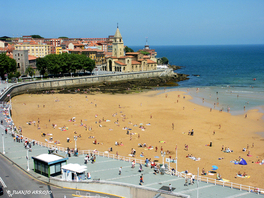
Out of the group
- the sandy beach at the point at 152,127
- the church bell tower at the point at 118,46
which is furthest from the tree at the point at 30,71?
the church bell tower at the point at 118,46

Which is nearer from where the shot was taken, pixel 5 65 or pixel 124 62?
pixel 5 65

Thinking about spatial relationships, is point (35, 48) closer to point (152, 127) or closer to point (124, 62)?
point (124, 62)

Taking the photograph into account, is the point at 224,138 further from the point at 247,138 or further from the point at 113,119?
the point at 113,119

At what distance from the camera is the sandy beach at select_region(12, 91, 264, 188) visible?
90.2ft

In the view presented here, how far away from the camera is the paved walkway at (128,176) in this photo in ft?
55.8

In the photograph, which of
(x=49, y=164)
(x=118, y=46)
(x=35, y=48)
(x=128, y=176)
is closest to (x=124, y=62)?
(x=118, y=46)

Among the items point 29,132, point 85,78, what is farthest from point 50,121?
point 85,78

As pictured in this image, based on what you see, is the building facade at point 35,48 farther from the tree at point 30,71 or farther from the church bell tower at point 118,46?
the church bell tower at point 118,46

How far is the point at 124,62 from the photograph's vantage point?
91.9 meters

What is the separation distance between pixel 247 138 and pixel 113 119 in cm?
1891

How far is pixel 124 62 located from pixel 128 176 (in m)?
74.4

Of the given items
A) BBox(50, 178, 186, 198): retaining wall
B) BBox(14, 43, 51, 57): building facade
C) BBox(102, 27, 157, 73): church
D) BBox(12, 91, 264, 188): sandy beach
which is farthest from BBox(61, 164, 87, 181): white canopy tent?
BBox(14, 43, 51, 57): building facade

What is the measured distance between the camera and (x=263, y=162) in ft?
84.7

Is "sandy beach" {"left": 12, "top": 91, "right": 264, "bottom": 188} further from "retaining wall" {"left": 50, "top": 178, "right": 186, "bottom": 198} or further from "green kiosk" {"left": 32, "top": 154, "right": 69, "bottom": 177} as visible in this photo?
"green kiosk" {"left": 32, "top": 154, "right": 69, "bottom": 177}
